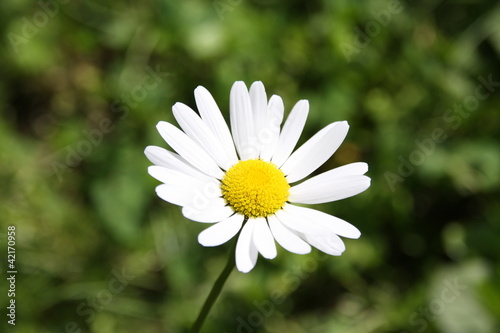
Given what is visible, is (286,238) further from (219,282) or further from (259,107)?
(259,107)

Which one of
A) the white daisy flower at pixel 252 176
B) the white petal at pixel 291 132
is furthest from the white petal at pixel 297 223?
the white petal at pixel 291 132

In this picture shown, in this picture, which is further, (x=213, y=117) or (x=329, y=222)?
(x=213, y=117)

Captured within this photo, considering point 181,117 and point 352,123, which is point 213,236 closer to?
point 181,117

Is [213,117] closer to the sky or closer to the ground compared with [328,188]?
closer to the sky

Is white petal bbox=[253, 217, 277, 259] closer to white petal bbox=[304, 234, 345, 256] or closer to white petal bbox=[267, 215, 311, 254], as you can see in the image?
white petal bbox=[267, 215, 311, 254]

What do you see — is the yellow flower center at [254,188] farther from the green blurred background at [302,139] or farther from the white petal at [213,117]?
the green blurred background at [302,139]

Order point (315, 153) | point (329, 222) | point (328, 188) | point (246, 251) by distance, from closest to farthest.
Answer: point (246, 251) → point (329, 222) → point (328, 188) → point (315, 153)

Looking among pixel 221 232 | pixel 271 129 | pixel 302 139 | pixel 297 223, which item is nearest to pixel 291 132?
pixel 271 129
